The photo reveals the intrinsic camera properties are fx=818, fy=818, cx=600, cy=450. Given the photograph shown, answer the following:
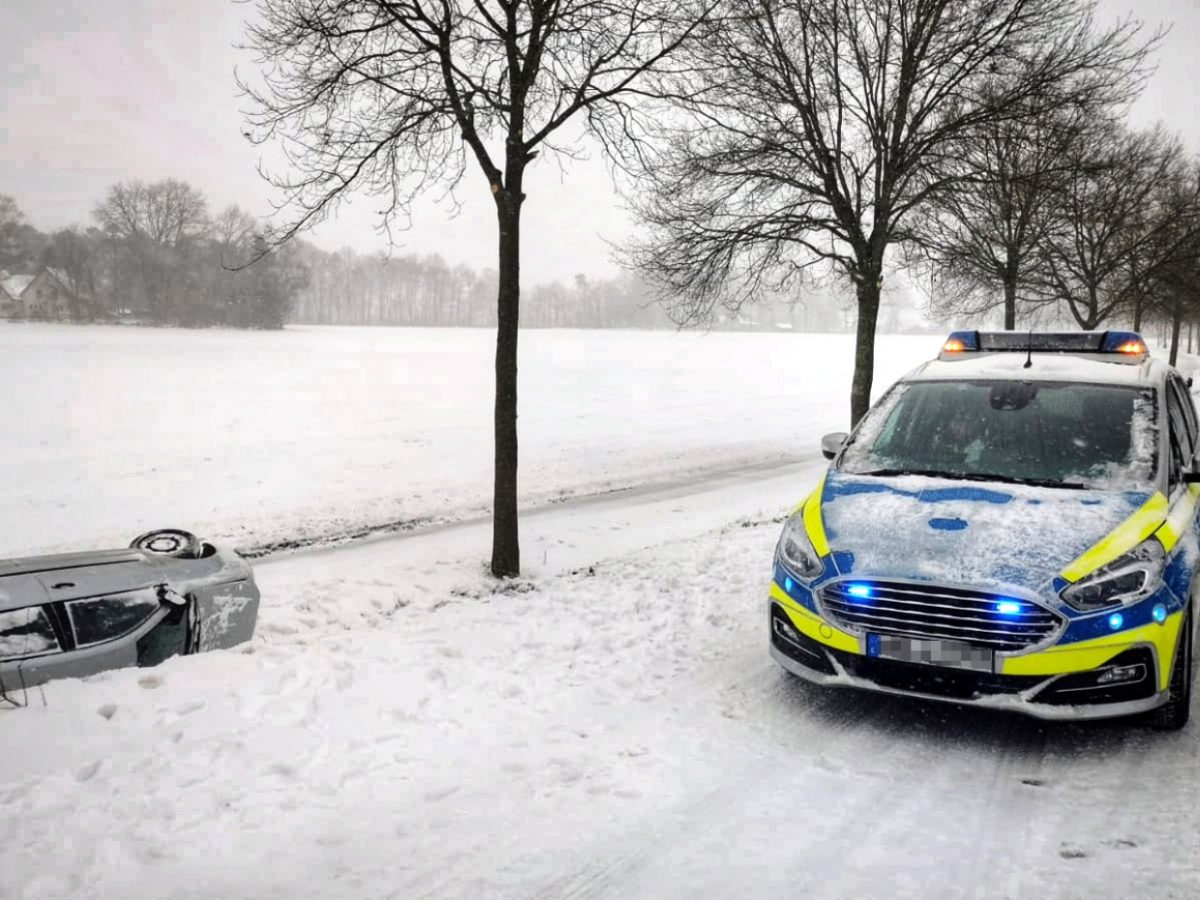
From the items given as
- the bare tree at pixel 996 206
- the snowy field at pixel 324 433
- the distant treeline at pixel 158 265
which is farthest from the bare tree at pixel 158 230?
the bare tree at pixel 996 206

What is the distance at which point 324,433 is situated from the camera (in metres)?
21.5

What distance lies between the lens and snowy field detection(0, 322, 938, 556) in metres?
12.8

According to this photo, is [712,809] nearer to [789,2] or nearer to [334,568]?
[334,568]

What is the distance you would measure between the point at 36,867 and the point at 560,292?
154 m

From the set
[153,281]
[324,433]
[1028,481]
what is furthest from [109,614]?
[153,281]

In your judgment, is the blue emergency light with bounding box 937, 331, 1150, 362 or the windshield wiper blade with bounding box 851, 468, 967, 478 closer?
the windshield wiper blade with bounding box 851, 468, 967, 478

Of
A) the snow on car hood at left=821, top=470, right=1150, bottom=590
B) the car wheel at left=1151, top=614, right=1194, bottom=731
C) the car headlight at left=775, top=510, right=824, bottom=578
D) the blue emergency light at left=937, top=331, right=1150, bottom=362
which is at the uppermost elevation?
the blue emergency light at left=937, top=331, right=1150, bottom=362

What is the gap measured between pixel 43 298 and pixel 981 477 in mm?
88470

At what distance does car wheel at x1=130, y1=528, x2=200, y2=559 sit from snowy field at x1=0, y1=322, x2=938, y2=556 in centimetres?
574

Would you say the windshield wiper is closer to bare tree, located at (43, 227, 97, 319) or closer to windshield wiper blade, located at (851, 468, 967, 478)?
windshield wiper blade, located at (851, 468, 967, 478)

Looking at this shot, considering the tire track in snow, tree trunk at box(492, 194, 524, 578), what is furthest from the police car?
the tire track in snow

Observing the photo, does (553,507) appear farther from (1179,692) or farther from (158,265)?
(158,265)

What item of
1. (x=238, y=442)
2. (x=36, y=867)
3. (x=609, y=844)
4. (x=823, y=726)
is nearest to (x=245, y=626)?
(x=36, y=867)

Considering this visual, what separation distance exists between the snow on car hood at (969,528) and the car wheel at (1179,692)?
0.65 m
